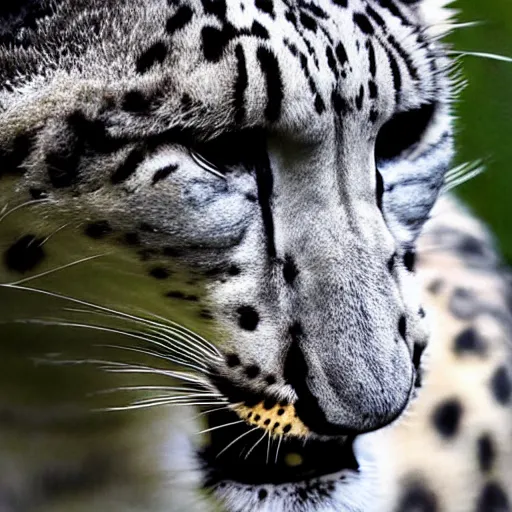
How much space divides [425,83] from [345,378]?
24 cm

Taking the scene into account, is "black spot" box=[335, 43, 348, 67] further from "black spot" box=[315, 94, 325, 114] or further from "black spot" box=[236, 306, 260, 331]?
"black spot" box=[236, 306, 260, 331]

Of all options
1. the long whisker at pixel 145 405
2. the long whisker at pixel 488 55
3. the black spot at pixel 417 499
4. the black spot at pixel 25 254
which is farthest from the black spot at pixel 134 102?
the black spot at pixel 417 499

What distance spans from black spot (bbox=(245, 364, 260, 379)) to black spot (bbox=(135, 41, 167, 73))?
0.19m

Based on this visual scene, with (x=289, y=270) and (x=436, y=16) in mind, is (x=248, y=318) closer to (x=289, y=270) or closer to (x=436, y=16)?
(x=289, y=270)

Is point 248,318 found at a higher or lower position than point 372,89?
lower

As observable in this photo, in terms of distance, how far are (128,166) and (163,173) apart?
2 centimetres

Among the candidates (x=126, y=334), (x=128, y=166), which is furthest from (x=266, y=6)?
(x=126, y=334)

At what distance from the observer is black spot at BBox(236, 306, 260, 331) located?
24.1 inches

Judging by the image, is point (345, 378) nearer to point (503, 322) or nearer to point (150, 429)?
point (150, 429)

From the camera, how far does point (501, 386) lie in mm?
947

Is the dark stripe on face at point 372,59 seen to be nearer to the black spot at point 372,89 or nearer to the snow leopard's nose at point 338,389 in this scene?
the black spot at point 372,89

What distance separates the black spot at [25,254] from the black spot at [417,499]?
430 millimetres

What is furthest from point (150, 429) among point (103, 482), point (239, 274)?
point (239, 274)

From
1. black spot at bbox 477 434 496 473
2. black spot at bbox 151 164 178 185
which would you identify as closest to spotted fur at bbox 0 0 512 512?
black spot at bbox 151 164 178 185
